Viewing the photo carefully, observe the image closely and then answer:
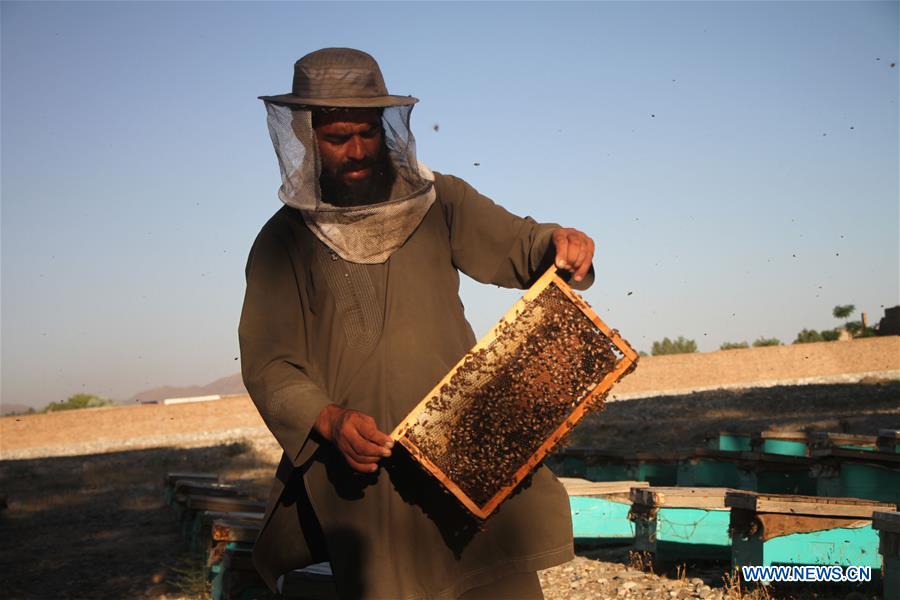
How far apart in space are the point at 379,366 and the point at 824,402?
2064 centimetres

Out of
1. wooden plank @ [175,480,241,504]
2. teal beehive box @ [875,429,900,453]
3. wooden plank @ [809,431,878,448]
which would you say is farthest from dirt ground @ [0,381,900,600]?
wooden plank @ [809,431,878,448]

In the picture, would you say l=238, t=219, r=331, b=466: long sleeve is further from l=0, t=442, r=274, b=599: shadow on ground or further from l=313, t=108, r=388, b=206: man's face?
l=0, t=442, r=274, b=599: shadow on ground

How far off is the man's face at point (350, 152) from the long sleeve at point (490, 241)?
0.96 ft

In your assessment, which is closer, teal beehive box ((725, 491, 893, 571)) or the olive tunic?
the olive tunic

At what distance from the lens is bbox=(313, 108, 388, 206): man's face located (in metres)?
3.55

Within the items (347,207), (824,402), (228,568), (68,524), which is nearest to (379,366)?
(347,207)

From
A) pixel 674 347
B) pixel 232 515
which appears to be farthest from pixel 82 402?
pixel 232 515

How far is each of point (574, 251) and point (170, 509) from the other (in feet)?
40.7

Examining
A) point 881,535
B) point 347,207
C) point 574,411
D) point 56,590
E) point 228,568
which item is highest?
point 347,207

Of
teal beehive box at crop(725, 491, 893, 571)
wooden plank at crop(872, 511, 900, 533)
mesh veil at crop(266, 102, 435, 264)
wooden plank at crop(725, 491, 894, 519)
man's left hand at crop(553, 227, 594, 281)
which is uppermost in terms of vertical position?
mesh veil at crop(266, 102, 435, 264)

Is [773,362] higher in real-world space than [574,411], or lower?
lower

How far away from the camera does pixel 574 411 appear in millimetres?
3311

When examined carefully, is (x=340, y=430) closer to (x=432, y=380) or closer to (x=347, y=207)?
(x=432, y=380)

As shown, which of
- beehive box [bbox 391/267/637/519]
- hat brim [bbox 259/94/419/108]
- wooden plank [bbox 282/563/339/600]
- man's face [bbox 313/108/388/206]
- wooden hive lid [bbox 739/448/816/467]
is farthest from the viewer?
wooden hive lid [bbox 739/448/816/467]
